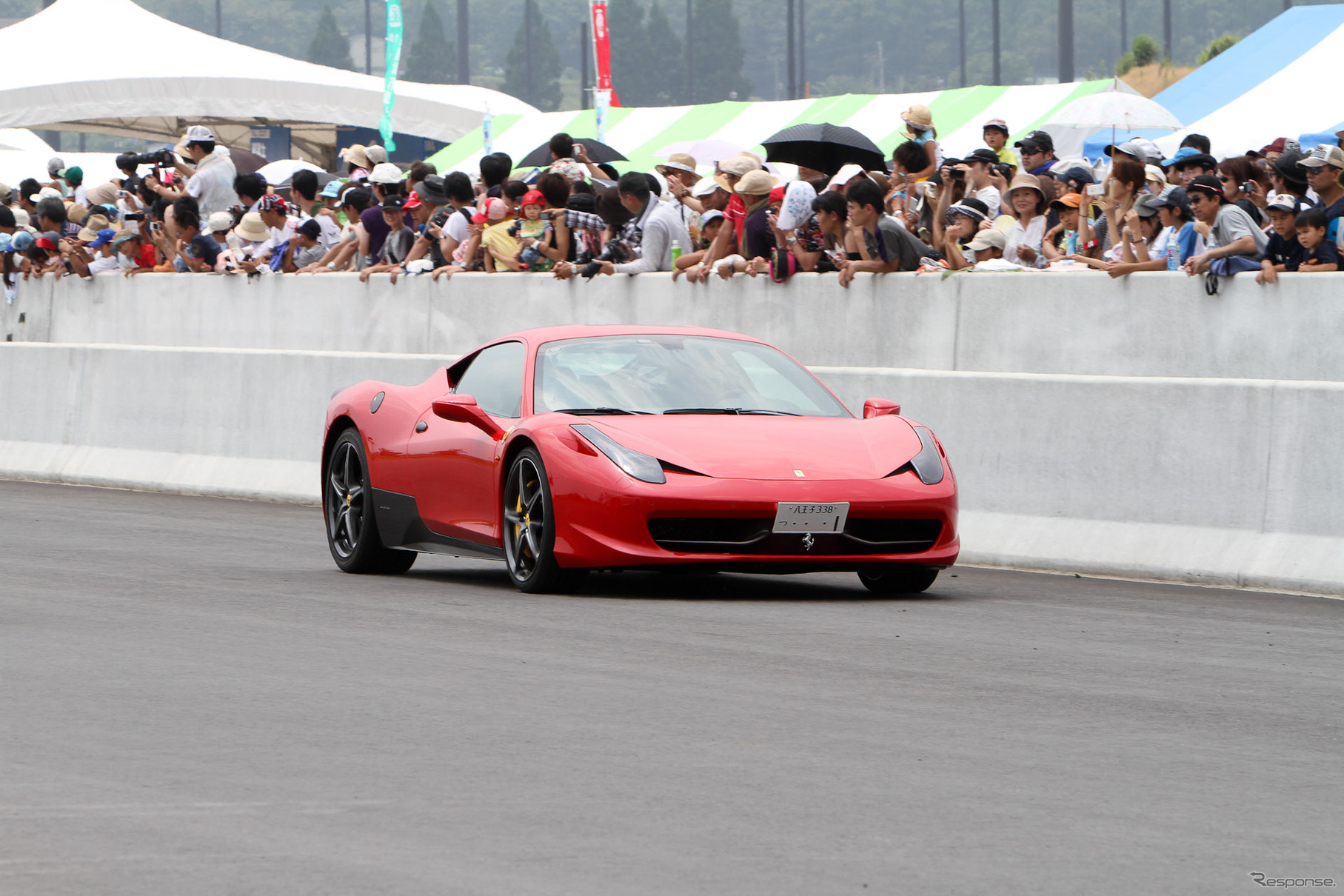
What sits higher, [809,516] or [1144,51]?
[1144,51]

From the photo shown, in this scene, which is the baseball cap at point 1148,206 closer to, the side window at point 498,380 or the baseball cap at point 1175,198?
the baseball cap at point 1175,198

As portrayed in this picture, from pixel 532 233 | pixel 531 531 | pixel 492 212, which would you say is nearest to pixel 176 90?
pixel 492 212

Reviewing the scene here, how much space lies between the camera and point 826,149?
18547 mm

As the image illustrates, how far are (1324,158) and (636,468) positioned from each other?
5024 mm

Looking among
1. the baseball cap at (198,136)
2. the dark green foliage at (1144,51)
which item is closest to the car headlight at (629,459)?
the baseball cap at (198,136)

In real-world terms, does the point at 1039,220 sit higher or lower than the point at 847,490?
higher

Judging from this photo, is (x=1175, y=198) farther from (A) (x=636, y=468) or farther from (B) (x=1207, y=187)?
(A) (x=636, y=468)

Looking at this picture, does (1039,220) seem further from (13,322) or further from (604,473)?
(13,322)

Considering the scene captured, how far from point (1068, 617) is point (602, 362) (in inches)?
107

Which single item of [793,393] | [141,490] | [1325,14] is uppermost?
[1325,14]

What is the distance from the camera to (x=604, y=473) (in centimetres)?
1035

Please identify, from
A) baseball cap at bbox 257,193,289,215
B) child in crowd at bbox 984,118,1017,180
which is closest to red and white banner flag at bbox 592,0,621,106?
baseball cap at bbox 257,193,289,215

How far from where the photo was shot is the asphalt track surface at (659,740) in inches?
199

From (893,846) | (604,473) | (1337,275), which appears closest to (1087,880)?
(893,846)
